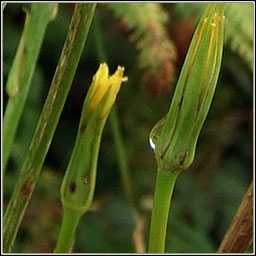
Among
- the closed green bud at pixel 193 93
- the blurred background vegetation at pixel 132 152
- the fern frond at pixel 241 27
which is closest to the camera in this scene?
the closed green bud at pixel 193 93

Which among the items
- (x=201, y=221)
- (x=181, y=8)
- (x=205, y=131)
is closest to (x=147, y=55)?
(x=181, y=8)

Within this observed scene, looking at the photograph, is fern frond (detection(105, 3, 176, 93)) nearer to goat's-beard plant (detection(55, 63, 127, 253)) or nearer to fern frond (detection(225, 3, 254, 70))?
fern frond (detection(225, 3, 254, 70))

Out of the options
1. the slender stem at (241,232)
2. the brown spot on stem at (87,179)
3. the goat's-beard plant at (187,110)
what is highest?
the goat's-beard plant at (187,110)

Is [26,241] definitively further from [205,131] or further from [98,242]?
[205,131]

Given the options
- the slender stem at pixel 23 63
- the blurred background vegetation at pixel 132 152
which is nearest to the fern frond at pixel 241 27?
the blurred background vegetation at pixel 132 152

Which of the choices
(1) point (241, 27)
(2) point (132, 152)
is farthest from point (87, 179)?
(2) point (132, 152)

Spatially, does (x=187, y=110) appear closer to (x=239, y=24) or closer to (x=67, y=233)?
(x=67, y=233)

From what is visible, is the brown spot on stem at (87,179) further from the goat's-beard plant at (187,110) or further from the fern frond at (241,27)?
the fern frond at (241,27)
